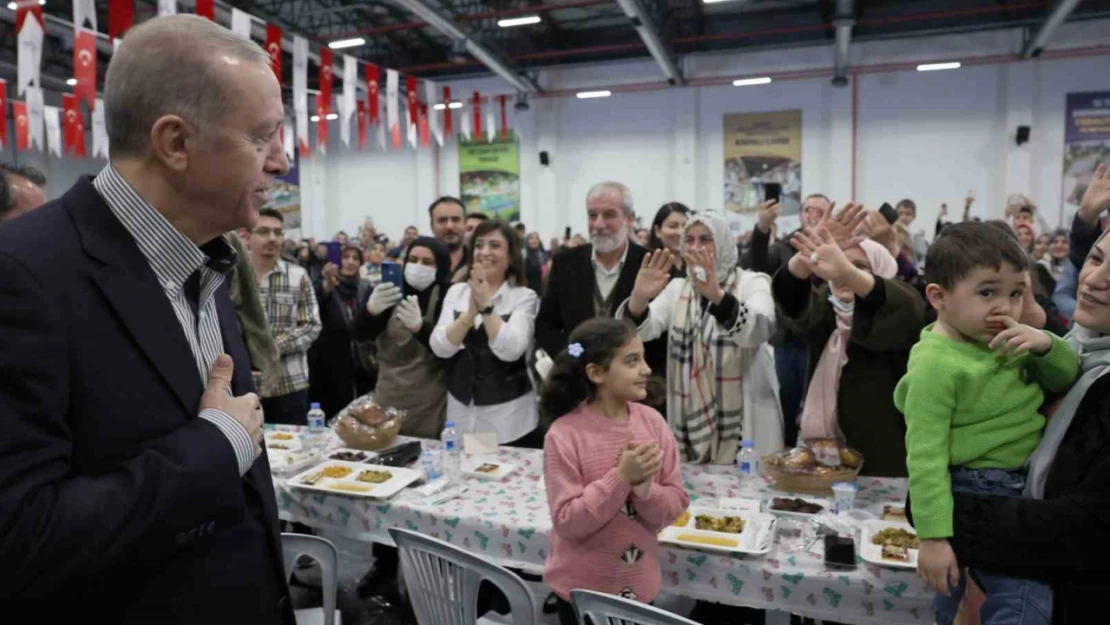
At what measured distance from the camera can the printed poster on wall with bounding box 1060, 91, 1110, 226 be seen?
37.0 ft

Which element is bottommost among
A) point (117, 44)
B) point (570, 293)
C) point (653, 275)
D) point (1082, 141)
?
point (570, 293)

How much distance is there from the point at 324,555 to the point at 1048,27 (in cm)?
1163

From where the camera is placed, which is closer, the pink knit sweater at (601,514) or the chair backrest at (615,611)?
the chair backrest at (615,611)

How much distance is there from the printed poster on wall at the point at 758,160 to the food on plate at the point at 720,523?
11494 millimetres

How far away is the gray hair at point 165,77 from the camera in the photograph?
94cm

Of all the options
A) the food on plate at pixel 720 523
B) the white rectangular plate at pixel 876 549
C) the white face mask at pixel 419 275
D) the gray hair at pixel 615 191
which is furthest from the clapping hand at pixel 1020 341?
the white face mask at pixel 419 275

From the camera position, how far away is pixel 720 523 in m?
2.16

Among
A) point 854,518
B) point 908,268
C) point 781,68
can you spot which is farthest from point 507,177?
point 854,518

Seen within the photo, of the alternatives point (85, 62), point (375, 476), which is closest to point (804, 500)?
point (375, 476)

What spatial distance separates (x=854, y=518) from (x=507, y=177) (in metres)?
13.3

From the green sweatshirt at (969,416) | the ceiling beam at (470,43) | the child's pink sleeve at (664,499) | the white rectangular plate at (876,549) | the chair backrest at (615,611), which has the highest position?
the ceiling beam at (470,43)

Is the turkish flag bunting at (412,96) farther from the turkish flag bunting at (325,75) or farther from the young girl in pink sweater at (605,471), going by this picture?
the young girl in pink sweater at (605,471)

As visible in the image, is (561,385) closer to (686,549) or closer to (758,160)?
(686,549)

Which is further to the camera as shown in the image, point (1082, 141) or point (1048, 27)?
point (1082, 141)
